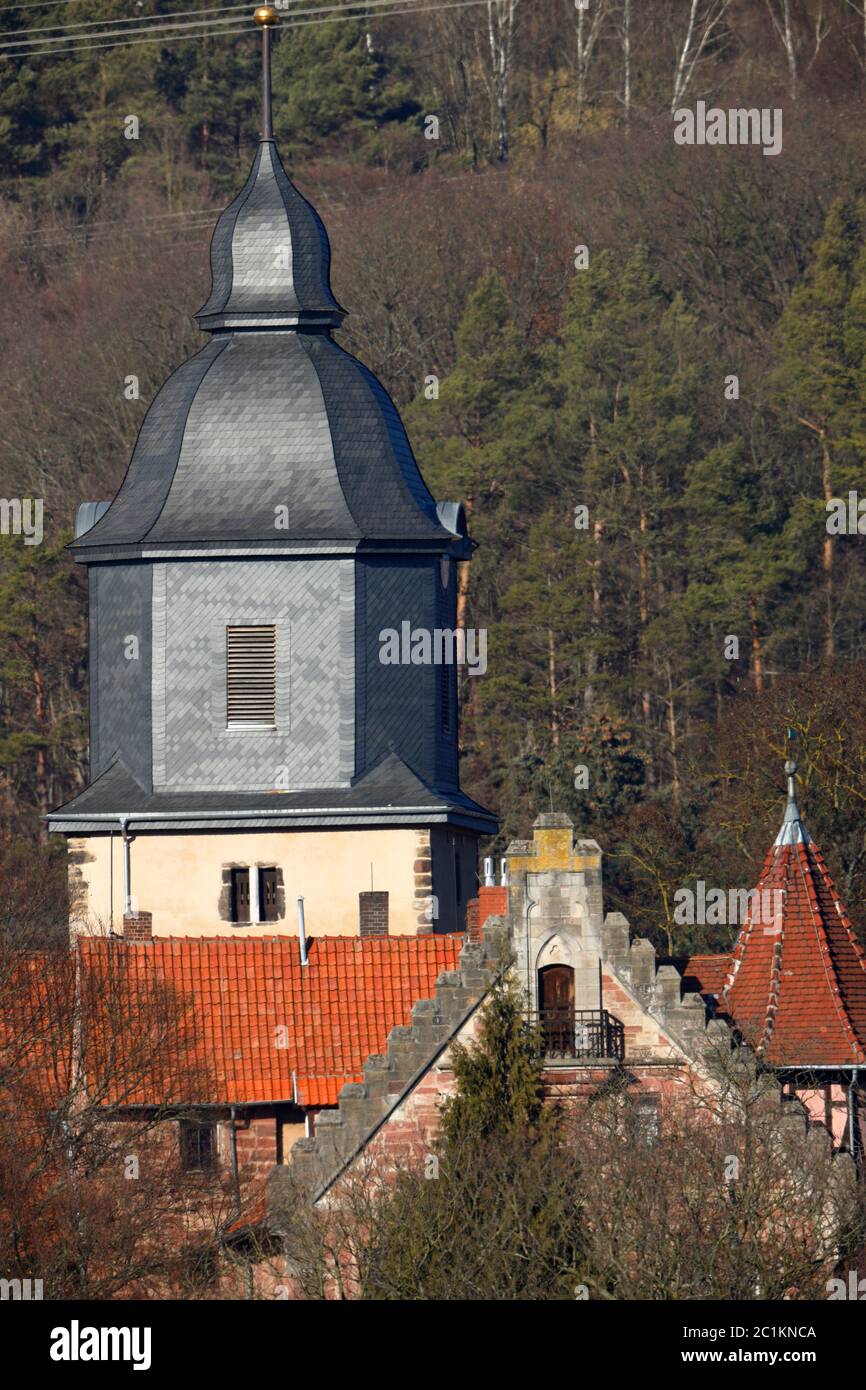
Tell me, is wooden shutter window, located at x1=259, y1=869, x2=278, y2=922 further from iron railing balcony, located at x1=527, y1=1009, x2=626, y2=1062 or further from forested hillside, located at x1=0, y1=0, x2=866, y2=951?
forested hillside, located at x1=0, y1=0, x2=866, y2=951

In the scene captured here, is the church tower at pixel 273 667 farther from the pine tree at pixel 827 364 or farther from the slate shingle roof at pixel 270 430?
the pine tree at pixel 827 364

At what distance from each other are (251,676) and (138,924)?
3304mm

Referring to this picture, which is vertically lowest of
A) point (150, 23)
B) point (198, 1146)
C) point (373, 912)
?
point (198, 1146)

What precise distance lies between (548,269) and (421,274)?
3256 mm

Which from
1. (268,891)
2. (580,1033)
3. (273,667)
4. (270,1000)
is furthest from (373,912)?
(580,1033)

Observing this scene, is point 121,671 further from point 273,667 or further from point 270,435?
point 270,435

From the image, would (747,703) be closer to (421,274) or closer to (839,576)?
(839,576)

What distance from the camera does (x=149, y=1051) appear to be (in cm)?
4675

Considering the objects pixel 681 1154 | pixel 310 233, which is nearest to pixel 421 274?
pixel 310 233

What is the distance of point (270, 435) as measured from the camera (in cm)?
5503

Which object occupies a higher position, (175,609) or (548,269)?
(548,269)

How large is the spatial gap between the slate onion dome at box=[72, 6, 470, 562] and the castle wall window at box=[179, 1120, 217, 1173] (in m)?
9.38

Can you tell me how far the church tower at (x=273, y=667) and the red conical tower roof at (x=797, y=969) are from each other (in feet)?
21.2

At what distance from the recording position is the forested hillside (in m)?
71.6
